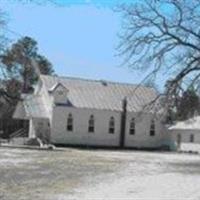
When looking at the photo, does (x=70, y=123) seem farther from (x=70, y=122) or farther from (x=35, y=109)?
(x=35, y=109)

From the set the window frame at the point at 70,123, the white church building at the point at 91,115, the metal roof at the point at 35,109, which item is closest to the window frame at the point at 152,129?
the white church building at the point at 91,115

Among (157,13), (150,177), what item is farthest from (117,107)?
(150,177)

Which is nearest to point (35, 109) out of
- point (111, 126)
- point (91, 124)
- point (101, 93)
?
point (91, 124)

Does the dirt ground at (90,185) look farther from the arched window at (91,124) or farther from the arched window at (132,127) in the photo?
the arched window at (132,127)

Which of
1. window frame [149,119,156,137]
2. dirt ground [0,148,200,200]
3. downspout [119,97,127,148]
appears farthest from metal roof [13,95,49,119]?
dirt ground [0,148,200,200]

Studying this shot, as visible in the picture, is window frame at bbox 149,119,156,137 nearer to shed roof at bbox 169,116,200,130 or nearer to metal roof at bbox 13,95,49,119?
shed roof at bbox 169,116,200,130

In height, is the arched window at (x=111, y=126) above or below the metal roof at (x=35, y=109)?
below

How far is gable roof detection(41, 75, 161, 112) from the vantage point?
2842 inches

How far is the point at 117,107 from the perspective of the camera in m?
73.6

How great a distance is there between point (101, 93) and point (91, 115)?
3.67 m

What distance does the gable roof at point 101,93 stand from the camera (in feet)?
237

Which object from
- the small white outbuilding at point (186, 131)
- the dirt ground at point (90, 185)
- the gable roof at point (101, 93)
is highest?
the gable roof at point (101, 93)

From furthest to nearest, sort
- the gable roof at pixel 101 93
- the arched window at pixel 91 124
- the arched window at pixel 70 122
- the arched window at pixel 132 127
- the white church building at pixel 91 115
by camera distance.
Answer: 1. the arched window at pixel 132 127
2. the gable roof at pixel 101 93
3. the arched window at pixel 91 124
4. the arched window at pixel 70 122
5. the white church building at pixel 91 115

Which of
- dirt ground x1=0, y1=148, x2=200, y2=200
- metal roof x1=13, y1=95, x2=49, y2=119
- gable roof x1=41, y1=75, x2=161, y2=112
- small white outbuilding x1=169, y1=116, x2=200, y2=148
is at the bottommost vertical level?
dirt ground x1=0, y1=148, x2=200, y2=200
